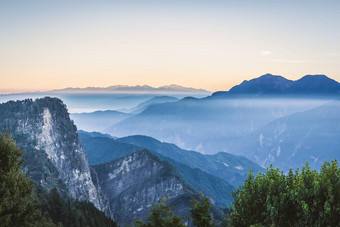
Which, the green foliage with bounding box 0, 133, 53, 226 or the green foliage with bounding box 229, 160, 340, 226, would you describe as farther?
the green foliage with bounding box 0, 133, 53, 226

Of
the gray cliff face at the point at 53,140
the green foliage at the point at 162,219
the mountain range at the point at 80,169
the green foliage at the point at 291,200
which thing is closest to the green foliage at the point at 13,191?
the green foliage at the point at 162,219

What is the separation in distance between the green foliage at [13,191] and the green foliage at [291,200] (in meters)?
20.1

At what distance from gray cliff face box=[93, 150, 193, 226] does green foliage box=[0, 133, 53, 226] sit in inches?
5043

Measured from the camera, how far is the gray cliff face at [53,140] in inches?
4966

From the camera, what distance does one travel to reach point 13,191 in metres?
27.0

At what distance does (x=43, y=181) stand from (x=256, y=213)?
94.9 m

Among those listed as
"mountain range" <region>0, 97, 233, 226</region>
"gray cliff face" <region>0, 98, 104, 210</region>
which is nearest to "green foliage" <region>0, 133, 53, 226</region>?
"mountain range" <region>0, 97, 233, 226</region>

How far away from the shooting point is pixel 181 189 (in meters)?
163

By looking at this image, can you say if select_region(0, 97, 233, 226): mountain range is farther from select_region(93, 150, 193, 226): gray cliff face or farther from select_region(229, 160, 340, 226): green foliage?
select_region(229, 160, 340, 226): green foliage

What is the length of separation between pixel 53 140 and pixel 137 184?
58.8m

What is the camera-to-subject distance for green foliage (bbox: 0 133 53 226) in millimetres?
26266

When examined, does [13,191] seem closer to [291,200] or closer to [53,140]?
[291,200]

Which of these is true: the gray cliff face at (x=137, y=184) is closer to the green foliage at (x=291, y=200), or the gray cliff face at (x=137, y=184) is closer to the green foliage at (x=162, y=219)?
the green foliage at (x=291, y=200)

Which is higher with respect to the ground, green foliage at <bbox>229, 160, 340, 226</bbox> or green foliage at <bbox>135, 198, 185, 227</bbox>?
green foliage at <bbox>229, 160, 340, 226</bbox>
